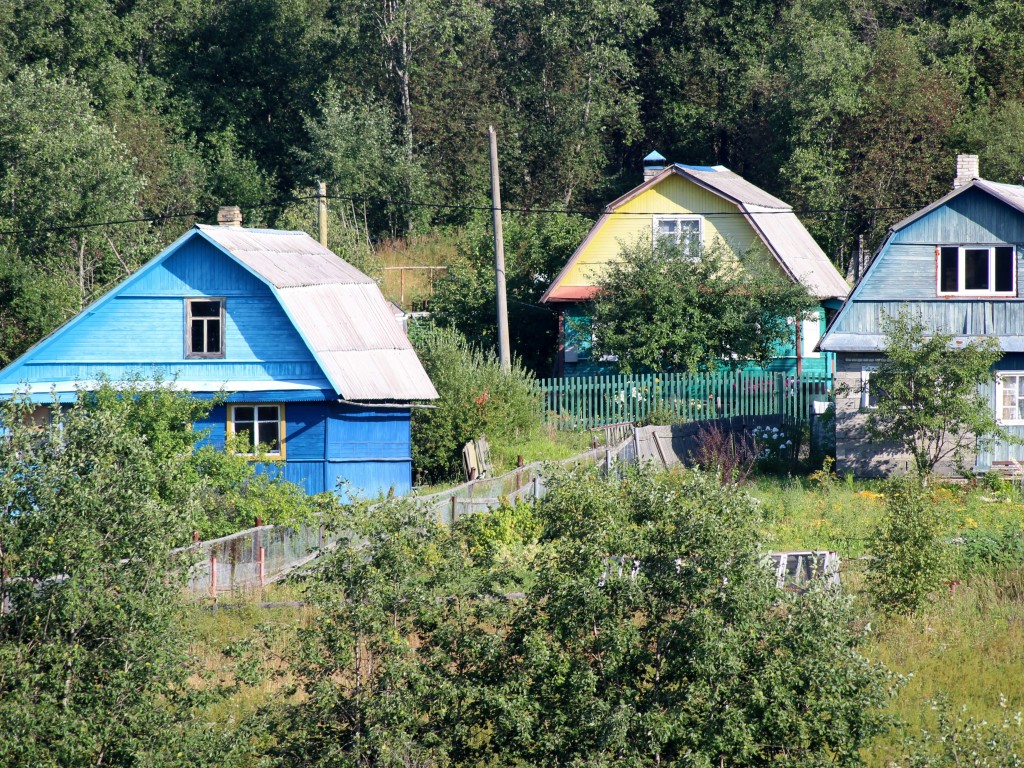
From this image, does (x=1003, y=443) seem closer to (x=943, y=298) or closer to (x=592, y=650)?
(x=943, y=298)

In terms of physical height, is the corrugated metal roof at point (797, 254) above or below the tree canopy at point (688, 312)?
above

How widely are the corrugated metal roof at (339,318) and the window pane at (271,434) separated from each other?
1545 millimetres

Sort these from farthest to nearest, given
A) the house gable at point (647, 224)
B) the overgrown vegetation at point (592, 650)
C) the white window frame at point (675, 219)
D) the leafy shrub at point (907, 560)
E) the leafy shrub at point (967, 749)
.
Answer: the white window frame at point (675, 219) < the house gable at point (647, 224) < the leafy shrub at point (907, 560) < the overgrown vegetation at point (592, 650) < the leafy shrub at point (967, 749)

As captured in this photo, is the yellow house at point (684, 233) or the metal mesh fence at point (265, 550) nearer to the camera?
the metal mesh fence at point (265, 550)

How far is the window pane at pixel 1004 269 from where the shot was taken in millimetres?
23656

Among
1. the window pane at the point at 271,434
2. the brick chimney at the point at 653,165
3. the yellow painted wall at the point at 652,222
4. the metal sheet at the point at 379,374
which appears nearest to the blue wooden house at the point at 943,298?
the metal sheet at the point at 379,374

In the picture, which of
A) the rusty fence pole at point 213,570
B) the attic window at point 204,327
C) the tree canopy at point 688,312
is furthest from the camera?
the tree canopy at point 688,312

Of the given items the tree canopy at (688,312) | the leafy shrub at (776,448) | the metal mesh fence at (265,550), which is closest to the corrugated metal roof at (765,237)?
the tree canopy at (688,312)

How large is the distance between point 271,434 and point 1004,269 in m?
13.4

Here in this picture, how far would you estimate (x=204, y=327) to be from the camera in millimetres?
23578

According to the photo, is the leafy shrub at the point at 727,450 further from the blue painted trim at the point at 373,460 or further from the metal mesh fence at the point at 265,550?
the blue painted trim at the point at 373,460

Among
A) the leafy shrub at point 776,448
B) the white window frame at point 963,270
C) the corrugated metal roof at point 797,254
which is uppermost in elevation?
the corrugated metal roof at point 797,254

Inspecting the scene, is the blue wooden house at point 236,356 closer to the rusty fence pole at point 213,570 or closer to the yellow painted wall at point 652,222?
the rusty fence pole at point 213,570

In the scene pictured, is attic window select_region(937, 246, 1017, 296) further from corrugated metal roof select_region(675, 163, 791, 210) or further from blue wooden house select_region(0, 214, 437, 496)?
blue wooden house select_region(0, 214, 437, 496)
